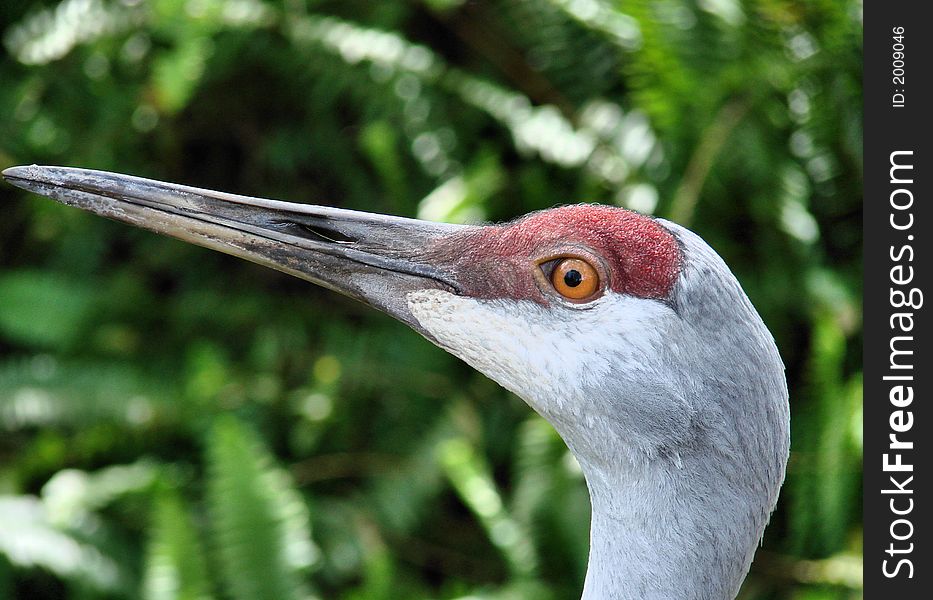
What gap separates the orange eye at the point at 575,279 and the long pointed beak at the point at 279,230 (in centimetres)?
19

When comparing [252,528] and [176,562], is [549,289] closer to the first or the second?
[252,528]

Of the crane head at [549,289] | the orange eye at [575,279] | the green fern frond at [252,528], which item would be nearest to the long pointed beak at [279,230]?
the crane head at [549,289]

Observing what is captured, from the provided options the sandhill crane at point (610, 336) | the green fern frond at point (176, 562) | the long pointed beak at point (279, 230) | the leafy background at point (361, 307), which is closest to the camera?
the sandhill crane at point (610, 336)

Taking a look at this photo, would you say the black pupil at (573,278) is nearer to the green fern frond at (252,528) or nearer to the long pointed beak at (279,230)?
the long pointed beak at (279,230)

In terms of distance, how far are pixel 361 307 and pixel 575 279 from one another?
2776 millimetres

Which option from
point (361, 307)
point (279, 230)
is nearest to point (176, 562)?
point (361, 307)

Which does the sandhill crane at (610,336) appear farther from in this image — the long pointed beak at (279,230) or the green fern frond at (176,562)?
the green fern frond at (176,562)

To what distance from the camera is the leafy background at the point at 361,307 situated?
3521mm

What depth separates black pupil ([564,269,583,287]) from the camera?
5.49 ft

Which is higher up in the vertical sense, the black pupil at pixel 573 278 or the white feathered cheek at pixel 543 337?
the black pupil at pixel 573 278

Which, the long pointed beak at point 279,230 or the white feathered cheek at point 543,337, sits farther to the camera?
the long pointed beak at point 279,230

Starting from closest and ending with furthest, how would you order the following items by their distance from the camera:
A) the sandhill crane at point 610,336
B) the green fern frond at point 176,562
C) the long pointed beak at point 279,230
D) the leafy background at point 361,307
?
1. the sandhill crane at point 610,336
2. the long pointed beak at point 279,230
3. the green fern frond at point 176,562
4. the leafy background at point 361,307

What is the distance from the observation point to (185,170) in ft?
15.2

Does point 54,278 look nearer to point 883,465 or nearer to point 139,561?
point 139,561
